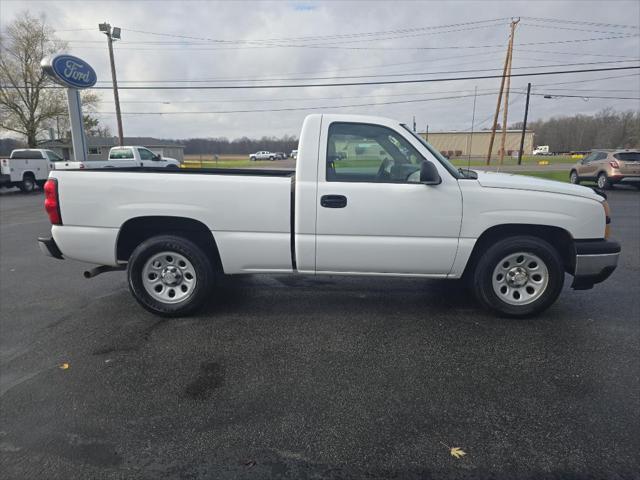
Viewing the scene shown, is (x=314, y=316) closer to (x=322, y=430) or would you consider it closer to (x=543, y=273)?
(x=322, y=430)

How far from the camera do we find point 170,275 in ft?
12.8

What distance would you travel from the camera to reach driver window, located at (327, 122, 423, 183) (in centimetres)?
366

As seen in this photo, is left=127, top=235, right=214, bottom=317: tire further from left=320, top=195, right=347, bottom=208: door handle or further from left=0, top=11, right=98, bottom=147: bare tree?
left=0, top=11, right=98, bottom=147: bare tree

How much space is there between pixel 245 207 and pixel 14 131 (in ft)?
155

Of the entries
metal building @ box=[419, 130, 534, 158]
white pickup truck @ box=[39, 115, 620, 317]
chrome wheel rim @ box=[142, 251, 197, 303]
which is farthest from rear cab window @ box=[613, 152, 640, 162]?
metal building @ box=[419, 130, 534, 158]

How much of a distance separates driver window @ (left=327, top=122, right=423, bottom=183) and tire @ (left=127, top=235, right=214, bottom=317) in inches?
63.8

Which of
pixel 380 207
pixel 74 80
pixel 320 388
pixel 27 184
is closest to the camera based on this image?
pixel 320 388

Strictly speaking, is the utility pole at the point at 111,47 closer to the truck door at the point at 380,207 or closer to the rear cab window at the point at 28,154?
the rear cab window at the point at 28,154

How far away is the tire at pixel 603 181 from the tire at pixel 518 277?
15.9 m

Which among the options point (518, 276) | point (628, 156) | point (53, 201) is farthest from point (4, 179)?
point (628, 156)

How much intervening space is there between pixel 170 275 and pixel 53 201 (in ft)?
4.24

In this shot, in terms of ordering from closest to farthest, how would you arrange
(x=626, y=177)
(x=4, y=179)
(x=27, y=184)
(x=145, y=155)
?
1. (x=626, y=177)
2. (x=4, y=179)
3. (x=27, y=184)
4. (x=145, y=155)

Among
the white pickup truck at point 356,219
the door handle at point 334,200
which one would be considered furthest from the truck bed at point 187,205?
the door handle at point 334,200

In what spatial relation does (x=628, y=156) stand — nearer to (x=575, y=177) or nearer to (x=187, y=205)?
(x=575, y=177)
